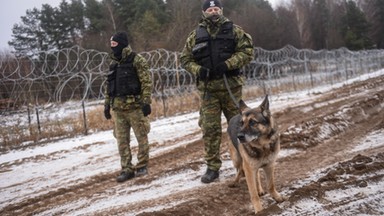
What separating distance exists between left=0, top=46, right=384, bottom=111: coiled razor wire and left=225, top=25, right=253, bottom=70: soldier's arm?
738 centimetres

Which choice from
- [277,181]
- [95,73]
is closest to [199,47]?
[277,181]

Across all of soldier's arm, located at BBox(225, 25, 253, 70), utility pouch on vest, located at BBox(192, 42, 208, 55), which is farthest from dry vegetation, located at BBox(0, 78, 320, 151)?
soldier's arm, located at BBox(225, 25, 253, 70)

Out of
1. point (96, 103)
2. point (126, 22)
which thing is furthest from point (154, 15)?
point (96, 103)

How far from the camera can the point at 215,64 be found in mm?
4652

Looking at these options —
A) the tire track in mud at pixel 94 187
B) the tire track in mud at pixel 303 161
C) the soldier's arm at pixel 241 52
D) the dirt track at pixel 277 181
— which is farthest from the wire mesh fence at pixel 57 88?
the soldier's arm at pixel 241 52

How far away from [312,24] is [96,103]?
151ft

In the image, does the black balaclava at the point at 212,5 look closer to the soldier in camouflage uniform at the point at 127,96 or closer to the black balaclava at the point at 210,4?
the black balaclava at the point at 210,4

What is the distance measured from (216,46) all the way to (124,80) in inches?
61.2

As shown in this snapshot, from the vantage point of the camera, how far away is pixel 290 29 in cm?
4716

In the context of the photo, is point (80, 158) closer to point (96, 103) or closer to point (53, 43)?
point (96, 103)

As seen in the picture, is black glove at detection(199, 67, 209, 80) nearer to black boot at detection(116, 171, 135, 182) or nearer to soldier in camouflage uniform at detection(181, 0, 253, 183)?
soldier in camouflage uniform at detection(181, 0, 253, 183)

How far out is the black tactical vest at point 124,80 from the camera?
5469 millimetres

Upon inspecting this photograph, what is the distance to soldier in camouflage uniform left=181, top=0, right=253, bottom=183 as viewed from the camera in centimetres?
464

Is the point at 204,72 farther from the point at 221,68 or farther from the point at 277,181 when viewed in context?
the point at 277,181
